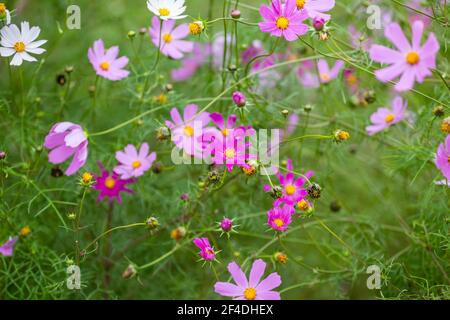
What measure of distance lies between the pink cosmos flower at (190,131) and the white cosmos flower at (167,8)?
0.59 feet

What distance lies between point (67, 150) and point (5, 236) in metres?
0.21

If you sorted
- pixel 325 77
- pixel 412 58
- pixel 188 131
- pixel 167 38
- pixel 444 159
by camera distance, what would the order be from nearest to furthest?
pixel 412 58
pixel 444 159
pixel 188 131
pixel 167 38
pixel 325 77

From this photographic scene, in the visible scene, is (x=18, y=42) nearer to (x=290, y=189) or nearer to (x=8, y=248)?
(x=8, y=248)

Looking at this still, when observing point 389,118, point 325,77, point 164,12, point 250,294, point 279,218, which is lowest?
point 250,294

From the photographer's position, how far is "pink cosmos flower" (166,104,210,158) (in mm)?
1052

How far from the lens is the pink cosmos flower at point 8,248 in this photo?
111 cm

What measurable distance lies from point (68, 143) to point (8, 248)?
27 cm

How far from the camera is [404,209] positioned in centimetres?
151

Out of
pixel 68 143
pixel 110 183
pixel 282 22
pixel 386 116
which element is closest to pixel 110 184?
pixel 110 183

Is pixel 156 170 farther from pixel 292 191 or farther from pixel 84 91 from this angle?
pixel 84 91

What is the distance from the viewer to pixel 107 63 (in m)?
1.18

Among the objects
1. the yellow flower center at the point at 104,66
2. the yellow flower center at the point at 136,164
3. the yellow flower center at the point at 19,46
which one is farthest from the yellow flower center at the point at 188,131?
the yellow flower center at the point at 19,46

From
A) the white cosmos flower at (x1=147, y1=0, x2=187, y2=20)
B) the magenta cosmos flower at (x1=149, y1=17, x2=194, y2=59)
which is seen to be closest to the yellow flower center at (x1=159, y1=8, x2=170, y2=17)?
the white cosmos flower at (x1=147, y1=0, x2=187, y2=20)
